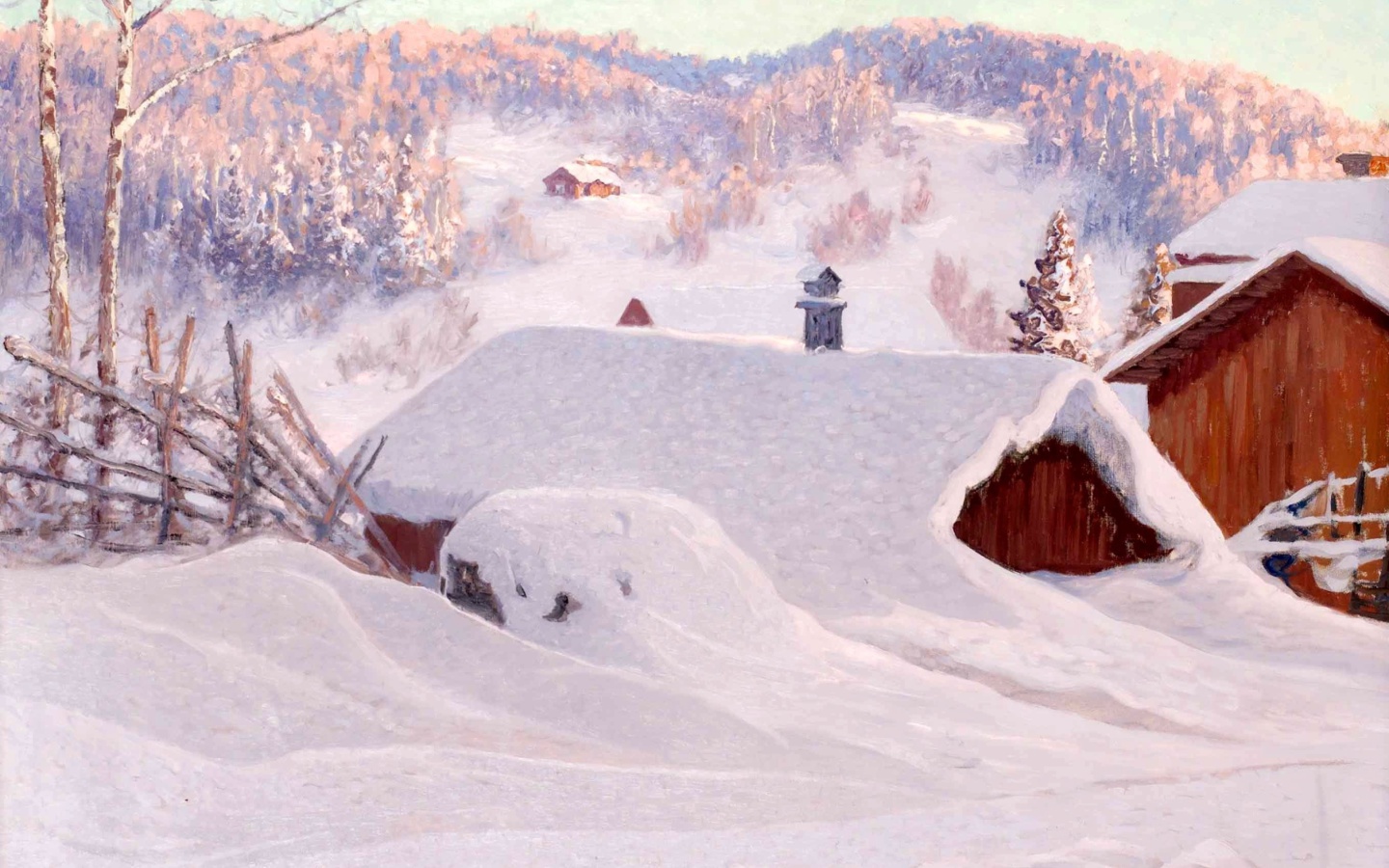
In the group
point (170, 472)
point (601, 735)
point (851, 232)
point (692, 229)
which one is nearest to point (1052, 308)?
point (851, 232)

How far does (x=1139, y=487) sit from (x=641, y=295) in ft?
42.5

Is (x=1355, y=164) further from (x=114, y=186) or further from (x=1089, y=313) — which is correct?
(x=1089, y=313)

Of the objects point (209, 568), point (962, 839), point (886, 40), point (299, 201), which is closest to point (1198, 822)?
point (962, 839)

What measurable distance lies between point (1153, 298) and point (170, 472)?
22.8m

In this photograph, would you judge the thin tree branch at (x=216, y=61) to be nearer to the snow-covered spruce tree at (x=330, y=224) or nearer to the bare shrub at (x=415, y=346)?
the snow-covered spruce tree at (x=330, y=224)

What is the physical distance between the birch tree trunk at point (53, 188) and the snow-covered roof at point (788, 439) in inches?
107

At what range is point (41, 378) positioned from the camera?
27.5 feet

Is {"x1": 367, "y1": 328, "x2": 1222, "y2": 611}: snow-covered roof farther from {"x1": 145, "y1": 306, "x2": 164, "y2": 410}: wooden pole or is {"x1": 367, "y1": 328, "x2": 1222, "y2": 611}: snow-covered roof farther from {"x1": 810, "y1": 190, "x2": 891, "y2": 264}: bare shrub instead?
{"x1": 810, "y1": 190, "x2": 891, "y2": 264}: bare shrub

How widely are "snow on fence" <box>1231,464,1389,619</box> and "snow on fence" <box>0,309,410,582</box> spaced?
7211 mm

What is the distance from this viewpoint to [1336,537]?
10000mm

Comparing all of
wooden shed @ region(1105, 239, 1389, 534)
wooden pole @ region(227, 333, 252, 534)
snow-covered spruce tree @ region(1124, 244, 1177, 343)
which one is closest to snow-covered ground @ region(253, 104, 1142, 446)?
snow-covered spruce tree @ region(1124, 244, 1177, 343)

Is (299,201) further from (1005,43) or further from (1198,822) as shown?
Result: (1198,822)

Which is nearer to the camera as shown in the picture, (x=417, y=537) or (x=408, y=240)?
(x=417, y=537)

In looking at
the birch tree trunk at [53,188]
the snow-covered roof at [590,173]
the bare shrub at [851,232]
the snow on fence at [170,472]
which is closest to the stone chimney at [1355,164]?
the snow on fence at [170,472]
